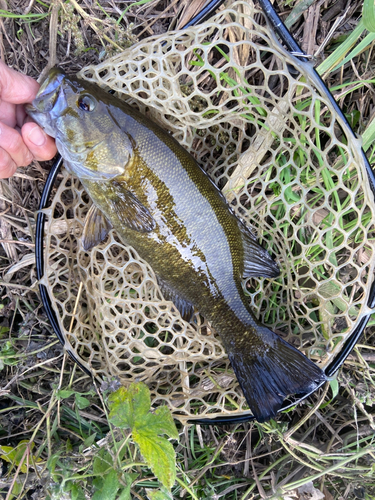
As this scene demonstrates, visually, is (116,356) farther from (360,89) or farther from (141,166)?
(360,89)

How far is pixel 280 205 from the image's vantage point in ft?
7.37

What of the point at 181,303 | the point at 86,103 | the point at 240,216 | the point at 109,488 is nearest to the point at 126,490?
the point at 109,488

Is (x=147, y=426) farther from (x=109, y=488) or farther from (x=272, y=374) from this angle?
(x=272, y=374)

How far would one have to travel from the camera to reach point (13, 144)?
188cm

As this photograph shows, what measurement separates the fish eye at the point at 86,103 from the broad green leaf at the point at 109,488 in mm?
1806

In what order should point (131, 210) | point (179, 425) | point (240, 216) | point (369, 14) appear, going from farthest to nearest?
point (179, 425), point (240, 216), point (131, 210), point (369, 14)

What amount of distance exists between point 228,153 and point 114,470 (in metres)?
1.93

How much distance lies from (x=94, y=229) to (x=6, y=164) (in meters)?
0.59

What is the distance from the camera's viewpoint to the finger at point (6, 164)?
187 cm

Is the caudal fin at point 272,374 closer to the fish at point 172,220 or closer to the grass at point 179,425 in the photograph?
the fish at point 172,220

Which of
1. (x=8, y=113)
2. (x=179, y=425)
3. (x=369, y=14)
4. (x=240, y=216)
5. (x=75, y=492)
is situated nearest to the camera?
(x=369, y=14)

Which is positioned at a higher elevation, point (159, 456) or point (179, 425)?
point (159, 456)

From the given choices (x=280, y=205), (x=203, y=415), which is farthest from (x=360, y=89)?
(x=203, y=415)

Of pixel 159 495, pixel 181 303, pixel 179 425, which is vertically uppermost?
pixel 181 303
